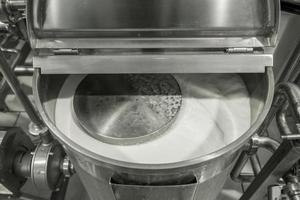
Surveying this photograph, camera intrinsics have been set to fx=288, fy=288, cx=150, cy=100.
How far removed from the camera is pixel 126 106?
1.98ft

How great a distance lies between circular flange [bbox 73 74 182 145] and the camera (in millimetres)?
564

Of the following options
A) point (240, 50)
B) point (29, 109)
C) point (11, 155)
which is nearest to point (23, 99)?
point (29, 109)

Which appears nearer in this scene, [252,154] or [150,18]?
[150,18]

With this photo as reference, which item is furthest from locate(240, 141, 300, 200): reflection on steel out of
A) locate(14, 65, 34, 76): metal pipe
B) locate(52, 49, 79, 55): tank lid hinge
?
locate(14, 65, 34, 76): metal pipe

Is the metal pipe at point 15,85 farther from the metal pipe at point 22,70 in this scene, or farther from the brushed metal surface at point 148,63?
the metal pipe at point 22,70

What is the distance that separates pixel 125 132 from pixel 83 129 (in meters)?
0.09

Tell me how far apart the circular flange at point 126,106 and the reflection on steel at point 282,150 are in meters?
0.23

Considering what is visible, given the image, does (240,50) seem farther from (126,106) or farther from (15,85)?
(15,85)

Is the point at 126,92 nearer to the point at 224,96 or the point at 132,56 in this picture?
the point at 132,56

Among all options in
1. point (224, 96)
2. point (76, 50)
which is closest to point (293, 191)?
point (224, 96)

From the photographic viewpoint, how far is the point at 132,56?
569mm

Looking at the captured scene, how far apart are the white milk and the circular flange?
17 millimetres

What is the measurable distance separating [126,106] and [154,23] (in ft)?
0.58

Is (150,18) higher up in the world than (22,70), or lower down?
higher up
